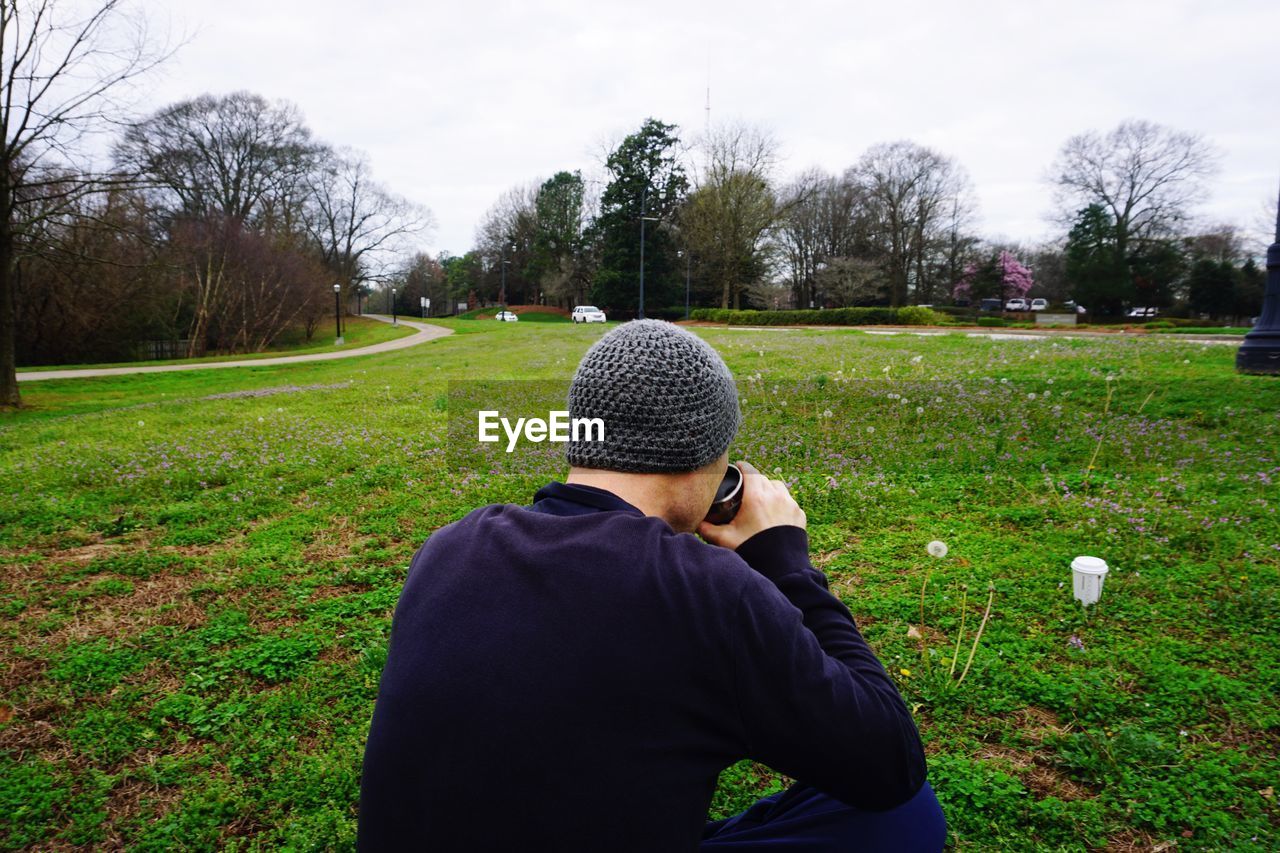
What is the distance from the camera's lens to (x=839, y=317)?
3152cm

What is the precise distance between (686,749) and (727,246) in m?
40.1

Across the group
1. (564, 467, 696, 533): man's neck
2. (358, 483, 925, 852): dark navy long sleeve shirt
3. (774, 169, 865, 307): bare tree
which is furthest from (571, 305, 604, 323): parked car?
(358, 483, 925, 852): dark navy long sleeve shirt

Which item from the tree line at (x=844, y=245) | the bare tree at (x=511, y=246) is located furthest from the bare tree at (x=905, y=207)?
the bare tree at (x=511, y=246)

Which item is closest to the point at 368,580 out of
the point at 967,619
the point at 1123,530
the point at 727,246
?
the point at 967,619

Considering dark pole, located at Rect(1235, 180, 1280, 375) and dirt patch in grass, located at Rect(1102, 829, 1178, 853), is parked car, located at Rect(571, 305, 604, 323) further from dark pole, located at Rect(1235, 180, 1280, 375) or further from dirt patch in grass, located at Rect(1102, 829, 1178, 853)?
dirt patch in grass, located at Rect(1102, 829, 1178, 853)

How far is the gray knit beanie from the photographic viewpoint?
126 cm

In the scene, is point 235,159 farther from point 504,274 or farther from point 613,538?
point 613,538

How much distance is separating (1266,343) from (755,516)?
862 cm

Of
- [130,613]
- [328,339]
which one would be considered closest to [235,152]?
[328,339]

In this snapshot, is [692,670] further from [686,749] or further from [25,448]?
[25,448]

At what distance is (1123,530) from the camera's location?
389 cm

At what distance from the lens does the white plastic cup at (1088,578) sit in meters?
3.08

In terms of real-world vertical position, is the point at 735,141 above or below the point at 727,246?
above

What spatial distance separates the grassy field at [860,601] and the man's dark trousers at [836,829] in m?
0.86
